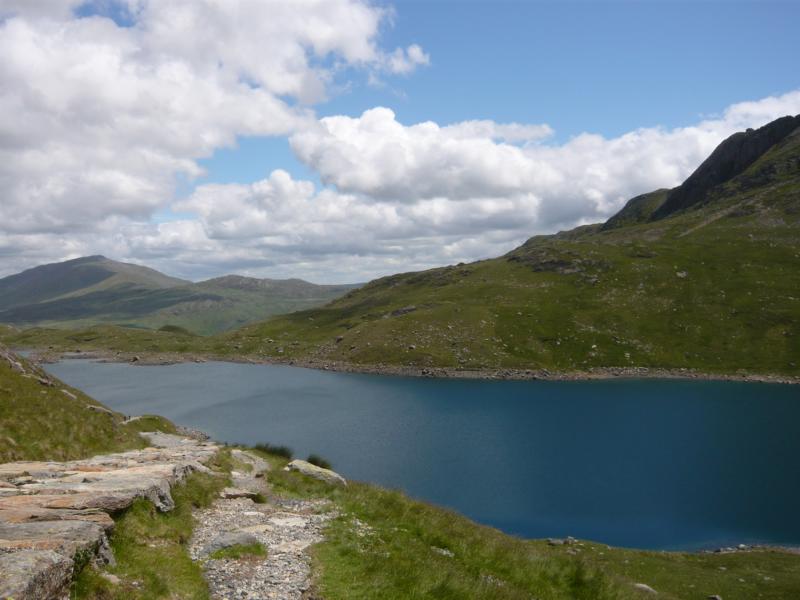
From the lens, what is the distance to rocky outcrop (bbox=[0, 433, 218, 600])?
31.5 feet

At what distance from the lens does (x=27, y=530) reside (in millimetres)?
11484

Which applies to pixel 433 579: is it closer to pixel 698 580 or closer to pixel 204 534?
pixel 204 534

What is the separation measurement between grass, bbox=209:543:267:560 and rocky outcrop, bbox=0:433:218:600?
3.31m

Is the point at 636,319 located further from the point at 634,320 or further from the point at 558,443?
the point at 558,443

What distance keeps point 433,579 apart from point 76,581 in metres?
9.30

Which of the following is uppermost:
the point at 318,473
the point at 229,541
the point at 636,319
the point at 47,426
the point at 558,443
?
the point at 636,319

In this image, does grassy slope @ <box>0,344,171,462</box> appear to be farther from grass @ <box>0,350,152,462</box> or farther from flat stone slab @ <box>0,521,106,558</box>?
flat stone slab @ <box>0,521,106,558</box>

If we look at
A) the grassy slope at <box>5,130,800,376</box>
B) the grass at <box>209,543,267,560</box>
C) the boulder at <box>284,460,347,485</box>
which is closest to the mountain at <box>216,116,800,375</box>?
the grassy slope at <box>5,130,800,376</box>

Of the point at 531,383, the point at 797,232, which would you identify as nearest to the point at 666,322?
the point at 531,383

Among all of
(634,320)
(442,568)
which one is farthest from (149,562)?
(634,320)

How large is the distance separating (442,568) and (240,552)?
6.57m

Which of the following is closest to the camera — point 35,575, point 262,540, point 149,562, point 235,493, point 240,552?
point 35,575

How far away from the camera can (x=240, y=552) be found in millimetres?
15383

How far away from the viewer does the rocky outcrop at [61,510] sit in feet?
31.5
